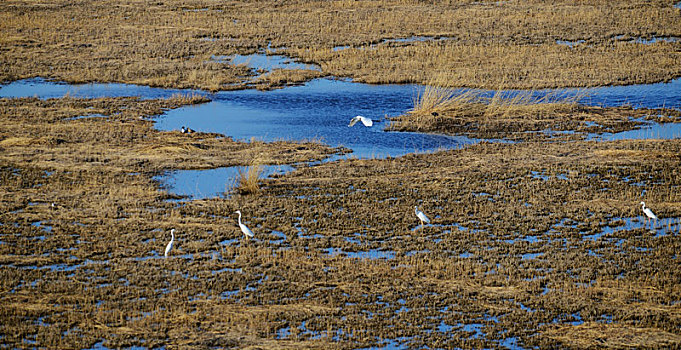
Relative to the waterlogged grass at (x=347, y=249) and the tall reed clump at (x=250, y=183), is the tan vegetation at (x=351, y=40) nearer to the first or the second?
the waterlogged grass at (x=347, y=249)

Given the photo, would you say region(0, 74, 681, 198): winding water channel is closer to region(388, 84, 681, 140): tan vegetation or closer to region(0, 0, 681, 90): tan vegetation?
region(388, 84, 681, 140): tan vegetation

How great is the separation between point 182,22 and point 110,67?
12930 millimetres

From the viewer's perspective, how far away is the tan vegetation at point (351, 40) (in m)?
39.5

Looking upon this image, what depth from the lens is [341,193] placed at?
22.9 m

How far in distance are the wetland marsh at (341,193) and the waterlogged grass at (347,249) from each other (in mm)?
60

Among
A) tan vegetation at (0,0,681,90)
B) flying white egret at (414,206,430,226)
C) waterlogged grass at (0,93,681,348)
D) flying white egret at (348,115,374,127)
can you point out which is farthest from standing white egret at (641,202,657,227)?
tan vegetation at (0,0,681,90)

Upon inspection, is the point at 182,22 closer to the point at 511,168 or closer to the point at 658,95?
the point at 658,95

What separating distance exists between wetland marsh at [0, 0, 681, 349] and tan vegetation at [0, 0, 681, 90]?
256 mm

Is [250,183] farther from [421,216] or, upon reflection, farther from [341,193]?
[421,216]

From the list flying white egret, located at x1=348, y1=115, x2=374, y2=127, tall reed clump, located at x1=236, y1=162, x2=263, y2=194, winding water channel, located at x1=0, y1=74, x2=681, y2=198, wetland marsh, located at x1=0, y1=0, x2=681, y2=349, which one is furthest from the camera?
flying white egret, located at x1=348, y1=115, x2=374, y2=127

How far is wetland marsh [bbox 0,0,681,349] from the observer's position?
15.1 m

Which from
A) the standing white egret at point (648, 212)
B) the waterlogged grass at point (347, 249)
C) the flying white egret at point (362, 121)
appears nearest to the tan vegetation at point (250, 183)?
the waterlogged grass at point (347, 249)

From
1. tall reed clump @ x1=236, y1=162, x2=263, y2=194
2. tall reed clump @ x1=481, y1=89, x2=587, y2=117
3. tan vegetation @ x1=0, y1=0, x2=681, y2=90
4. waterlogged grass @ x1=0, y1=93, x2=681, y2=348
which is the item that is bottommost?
waterlogged grass @ x1=0, y1=93, x2=681, y2=348

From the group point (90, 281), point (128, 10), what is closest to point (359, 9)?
point (128, 10)
